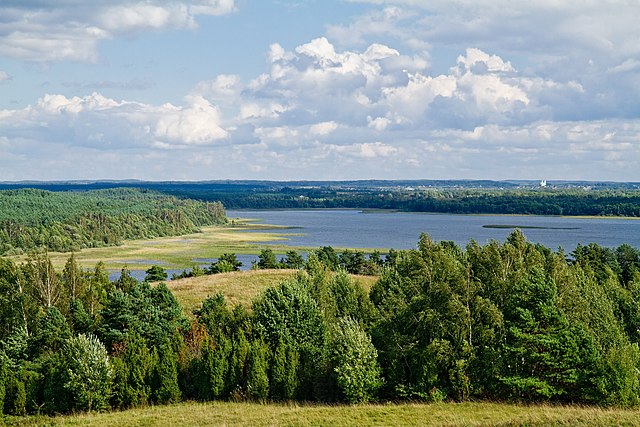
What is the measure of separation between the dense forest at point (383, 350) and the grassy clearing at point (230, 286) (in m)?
15.2

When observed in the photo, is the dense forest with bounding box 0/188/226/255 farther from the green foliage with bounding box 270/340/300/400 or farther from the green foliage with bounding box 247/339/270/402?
the green foliage with bounding box 270/340/300/400

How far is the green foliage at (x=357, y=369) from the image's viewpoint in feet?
115

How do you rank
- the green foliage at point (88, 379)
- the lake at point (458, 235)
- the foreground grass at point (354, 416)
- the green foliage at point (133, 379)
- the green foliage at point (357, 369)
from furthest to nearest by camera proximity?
the lake at point (458, 235), the green foliage at point (133, 379), the green foliage at point (88, 379), the green foliage at point (357, 369), the foreground grass at point (354, 416)

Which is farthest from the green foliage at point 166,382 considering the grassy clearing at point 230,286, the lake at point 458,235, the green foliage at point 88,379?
the lake at point 458,235

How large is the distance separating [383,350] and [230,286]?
32.1 m

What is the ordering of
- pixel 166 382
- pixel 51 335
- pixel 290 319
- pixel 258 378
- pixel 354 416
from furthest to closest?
pixel 51 335 < pixel 290 319 < pixel 166 382 < pixel 258 378 < pixel 354 416

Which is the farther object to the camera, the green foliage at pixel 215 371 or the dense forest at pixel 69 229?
the dense forest at pixel 69 229

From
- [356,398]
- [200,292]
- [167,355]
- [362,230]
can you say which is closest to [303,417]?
[356,398]

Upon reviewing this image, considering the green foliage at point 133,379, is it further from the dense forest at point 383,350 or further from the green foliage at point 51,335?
the green foliage at point 51,335

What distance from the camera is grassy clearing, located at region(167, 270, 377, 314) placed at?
60.6m

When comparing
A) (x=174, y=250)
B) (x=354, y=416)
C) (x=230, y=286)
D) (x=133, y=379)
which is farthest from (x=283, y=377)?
(x=174, y=250)

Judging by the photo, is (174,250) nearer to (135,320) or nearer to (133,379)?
(135,320)

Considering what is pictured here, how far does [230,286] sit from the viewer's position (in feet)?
221

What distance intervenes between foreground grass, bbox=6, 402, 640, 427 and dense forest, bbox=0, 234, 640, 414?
5.34 ft
